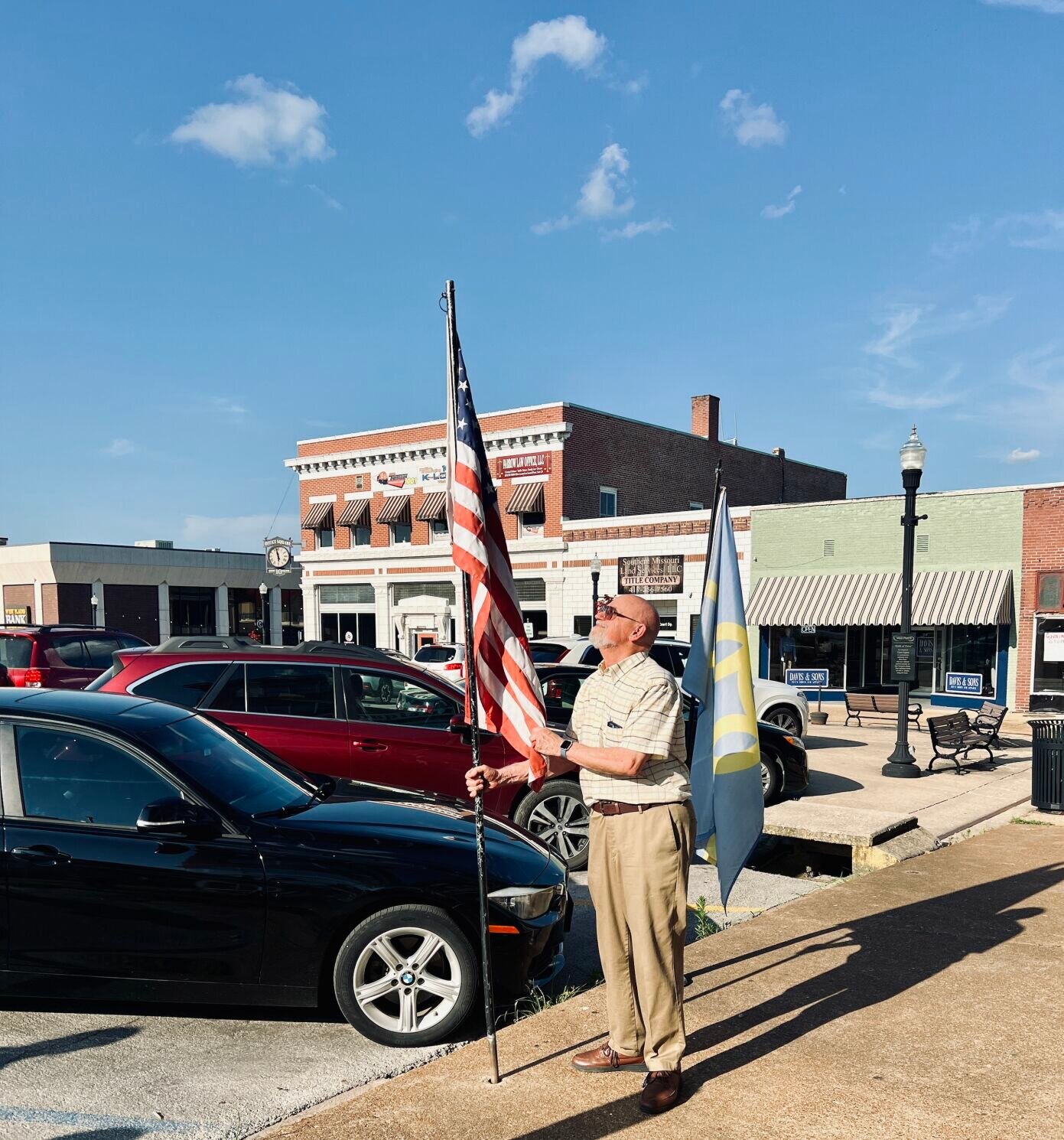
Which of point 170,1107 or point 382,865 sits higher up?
point 382,865

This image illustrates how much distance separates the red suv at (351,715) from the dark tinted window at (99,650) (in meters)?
6.96

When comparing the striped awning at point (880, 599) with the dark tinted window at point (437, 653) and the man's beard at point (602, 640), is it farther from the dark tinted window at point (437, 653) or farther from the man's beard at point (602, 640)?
the man's beard at point (602, 640)

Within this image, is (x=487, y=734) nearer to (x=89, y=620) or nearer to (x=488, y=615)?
(x=488, y=615)

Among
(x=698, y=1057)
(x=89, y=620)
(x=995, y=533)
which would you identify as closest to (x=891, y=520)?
(x=995, y=533)

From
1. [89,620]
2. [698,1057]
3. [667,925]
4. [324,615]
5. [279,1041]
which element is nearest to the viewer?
[667,925]

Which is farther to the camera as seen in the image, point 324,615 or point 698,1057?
point 324,615

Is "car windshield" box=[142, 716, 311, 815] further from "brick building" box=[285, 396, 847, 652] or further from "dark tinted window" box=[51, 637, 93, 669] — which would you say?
"brick building" box=[285, 396, 847, 652]

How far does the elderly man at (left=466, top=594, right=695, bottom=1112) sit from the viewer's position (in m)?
3.45

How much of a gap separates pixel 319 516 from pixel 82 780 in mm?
34787

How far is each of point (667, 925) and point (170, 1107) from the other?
2022 mm

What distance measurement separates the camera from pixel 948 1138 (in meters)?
3.25

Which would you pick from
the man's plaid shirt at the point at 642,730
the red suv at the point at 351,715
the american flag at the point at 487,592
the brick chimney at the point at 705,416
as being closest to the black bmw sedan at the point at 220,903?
the american flag at the point at 487,592

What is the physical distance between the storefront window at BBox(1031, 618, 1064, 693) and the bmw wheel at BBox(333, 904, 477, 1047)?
20.7 meters

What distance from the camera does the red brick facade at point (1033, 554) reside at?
21.4 meters
